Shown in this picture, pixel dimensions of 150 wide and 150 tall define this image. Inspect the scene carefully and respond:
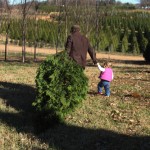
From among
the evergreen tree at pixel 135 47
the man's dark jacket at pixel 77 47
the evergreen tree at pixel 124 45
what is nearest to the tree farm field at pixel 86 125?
the man's dark jacket at pixel 77 47

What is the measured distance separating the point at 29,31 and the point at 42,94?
47.8 m

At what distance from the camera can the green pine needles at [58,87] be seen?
673 centimetres

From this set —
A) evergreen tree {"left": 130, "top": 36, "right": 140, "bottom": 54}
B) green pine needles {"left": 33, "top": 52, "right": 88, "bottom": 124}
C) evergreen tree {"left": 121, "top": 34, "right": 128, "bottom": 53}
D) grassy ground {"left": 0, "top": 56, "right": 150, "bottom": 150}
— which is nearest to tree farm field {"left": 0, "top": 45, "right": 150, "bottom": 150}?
grassy ground {"left": 0, "top": 56, "right": 150, "bottom": 150}

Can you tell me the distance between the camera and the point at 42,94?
6805 millimetres

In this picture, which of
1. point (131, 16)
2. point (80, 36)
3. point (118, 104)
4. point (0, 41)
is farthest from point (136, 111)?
point (131, 16)

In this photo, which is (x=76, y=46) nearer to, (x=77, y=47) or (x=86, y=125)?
(x=77, y=47)

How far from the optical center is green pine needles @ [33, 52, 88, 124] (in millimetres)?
6730

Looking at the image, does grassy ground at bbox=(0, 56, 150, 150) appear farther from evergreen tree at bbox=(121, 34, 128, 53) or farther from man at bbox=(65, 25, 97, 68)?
evergreen tree at bbox=(121, 34, 128, 53)

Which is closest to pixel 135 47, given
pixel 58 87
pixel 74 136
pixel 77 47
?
pixel 77 47

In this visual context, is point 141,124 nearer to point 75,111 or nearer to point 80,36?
point 75,111

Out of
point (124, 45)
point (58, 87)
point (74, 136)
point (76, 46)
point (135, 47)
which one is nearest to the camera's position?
point (74, 136)

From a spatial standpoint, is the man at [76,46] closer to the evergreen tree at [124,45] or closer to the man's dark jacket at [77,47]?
the man's dark jacket at [77,47]

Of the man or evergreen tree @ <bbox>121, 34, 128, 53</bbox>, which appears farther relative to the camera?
evergreen tree @ <bbox>121, 34, 128, 53</bbox>

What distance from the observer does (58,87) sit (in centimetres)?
680
